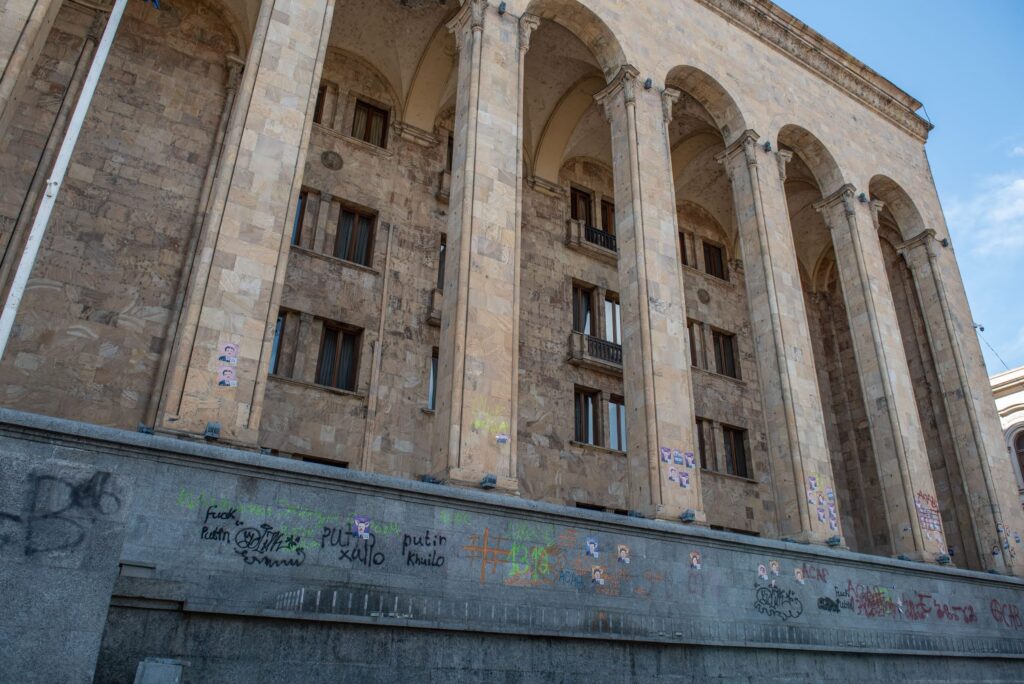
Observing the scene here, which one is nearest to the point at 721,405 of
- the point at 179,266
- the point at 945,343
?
the point at 945,343

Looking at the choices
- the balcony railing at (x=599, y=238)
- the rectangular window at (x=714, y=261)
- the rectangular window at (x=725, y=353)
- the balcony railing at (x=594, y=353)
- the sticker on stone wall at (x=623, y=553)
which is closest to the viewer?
the sticker on stone wall at (x=623, y=553)

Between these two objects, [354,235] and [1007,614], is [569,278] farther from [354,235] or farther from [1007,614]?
[1007,614]

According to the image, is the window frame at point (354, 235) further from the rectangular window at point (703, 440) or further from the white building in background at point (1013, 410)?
the white building in background at point (1013, 410)

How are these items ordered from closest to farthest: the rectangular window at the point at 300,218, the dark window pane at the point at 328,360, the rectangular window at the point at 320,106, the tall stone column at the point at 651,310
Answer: the tall stone column at the point at 651,310
the dark window pane at the point at 328,360
the rectangular window at the point at 300,218
the rectangular window at the point at 320,106

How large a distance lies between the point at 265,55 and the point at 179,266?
589 centimetres

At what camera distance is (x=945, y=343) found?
906 inches

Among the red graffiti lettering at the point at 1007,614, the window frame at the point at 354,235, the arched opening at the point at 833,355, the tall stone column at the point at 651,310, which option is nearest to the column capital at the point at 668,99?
the tall stone column at the point at 651,310

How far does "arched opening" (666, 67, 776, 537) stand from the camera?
72.5 ft

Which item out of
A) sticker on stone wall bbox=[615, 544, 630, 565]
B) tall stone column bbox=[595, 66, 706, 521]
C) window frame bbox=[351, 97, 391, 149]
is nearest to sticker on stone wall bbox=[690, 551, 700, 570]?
tall stone column bbox=[595, 66, 706, 521]

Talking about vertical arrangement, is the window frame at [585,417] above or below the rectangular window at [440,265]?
below

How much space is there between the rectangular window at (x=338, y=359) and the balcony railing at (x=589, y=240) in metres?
7.97

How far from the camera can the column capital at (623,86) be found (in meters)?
17.7

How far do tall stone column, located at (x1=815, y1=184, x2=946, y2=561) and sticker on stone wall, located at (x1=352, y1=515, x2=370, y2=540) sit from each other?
1369 cm

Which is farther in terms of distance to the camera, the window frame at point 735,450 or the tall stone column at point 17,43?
the window frame at point 735,450
